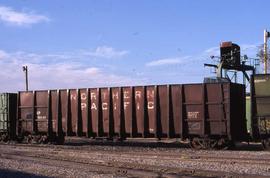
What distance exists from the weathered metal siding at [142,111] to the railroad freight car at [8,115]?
197 centimetres

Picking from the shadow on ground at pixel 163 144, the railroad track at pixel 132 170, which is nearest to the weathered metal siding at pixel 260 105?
the shadow on ground at pixel 163 144

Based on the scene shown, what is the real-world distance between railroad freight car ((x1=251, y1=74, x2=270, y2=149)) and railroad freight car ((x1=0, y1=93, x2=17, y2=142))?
15.3m

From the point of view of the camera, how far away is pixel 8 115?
29.5 m

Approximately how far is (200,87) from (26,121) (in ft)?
37.2

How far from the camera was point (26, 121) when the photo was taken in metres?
28.4

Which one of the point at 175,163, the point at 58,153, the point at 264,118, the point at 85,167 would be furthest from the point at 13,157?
the point at 264,118

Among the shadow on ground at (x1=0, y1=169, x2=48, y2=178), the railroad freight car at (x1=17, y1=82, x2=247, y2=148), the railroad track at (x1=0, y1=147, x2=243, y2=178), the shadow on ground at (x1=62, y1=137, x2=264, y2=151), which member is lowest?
the shadow on ground at (x1=0, y1=169, x2=48, y2=178)

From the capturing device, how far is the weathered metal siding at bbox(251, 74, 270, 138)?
20.0m

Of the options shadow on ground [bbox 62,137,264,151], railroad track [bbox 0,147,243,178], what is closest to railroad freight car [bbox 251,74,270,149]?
shadow on ground [bbox 62,137,264,151]

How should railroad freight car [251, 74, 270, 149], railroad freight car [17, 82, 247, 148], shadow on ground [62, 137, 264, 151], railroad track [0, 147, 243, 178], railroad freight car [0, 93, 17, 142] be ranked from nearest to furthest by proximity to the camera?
railroad track [0, 147, 243, 178] → railroad freight car [251, 74, 270, 149] → railroad freight car [17, 82, 247, 148] → shadow on ground [62, 137, 264, 151] → railroad freight car [0, 93, 17, 142]

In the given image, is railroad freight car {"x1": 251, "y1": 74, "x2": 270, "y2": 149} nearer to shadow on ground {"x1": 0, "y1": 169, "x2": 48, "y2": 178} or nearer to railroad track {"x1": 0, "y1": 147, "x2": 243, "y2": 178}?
railroad track {"x1": 0, "y1": 147, "x2": 243, "y2": 178}

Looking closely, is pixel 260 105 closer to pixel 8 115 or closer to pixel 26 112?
pixel 26 112

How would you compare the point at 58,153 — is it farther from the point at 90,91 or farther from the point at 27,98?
the point at 27,98

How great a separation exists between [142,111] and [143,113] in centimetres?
12
